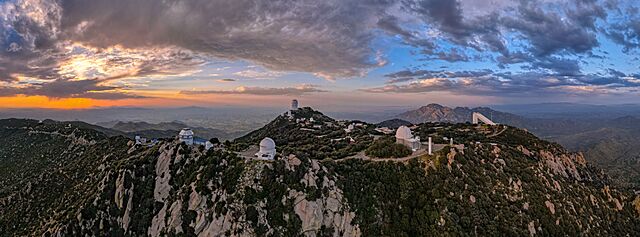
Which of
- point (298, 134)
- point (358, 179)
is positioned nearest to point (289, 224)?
point (358, 179)

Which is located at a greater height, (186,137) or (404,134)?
(186,137)

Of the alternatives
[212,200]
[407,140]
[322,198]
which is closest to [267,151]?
[212,200]

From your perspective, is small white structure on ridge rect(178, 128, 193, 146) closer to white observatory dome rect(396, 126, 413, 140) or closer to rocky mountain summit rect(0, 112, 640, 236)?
rocky mountain summit rect(0, 112, 640, 236)

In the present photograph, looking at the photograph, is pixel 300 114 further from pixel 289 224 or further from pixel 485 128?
pixel 289 224

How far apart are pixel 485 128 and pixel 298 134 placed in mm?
46228

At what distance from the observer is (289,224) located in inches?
1610

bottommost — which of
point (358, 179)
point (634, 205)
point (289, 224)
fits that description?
point (634, 205)

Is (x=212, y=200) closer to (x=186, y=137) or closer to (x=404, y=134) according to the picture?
(x=186, y=137)

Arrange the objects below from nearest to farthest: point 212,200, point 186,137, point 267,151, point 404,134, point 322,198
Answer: point 212,200, point 322,198, point 267,151, point 186,137, point 404,134

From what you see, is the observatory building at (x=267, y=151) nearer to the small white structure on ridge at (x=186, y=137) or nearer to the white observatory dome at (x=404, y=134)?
the small white structure on ridge at (x=186, y=137)

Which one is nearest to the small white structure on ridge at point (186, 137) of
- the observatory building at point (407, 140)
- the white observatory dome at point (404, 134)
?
the observatory building at point (407, 140)

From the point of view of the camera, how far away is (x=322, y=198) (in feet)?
144

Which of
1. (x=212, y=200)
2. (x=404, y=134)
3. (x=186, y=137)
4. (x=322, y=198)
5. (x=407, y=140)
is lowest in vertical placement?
(x=322, y=198)

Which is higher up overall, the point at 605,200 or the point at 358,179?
the point at 358,179
